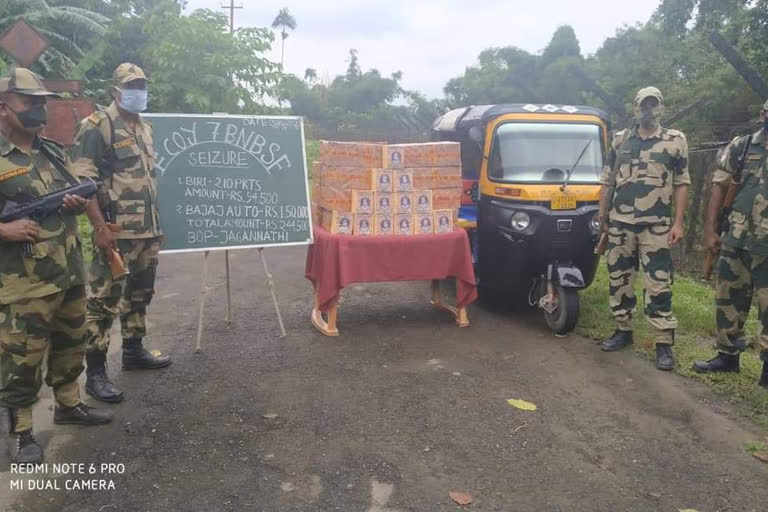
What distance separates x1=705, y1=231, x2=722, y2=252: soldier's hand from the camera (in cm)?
509

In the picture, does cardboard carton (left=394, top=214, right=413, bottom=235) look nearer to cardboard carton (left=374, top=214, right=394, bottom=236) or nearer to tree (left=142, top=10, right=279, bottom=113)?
cardboard carton (left=374, top=214, right=394, bottom=236)

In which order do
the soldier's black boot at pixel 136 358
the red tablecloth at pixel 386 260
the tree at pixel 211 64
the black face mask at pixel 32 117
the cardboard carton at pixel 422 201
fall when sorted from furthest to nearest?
the tree at pixel 211 64
the cardboard carton at pixel 422 201
the red tablecloth at pixel 386 260
the soldier's black boot at pixel 136 358
the black face mask at pixel 32 117

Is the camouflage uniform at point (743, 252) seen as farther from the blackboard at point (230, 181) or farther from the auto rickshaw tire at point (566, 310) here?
the blackboard at point (230, 181)

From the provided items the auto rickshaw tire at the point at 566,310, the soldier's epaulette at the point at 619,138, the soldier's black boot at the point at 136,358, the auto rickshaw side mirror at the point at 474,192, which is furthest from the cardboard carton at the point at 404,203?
the soldier's black boot at the point at 136,358

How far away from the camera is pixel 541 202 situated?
602 centimetres

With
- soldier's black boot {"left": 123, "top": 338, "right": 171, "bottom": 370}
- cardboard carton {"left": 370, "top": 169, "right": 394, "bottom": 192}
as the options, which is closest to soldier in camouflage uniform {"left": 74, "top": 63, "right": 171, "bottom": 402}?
soldier's black boot {"left": 123, "top": 338, "right": 171, "bottom": 370}

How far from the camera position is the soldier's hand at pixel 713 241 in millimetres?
5094

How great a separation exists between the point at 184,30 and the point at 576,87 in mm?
23772

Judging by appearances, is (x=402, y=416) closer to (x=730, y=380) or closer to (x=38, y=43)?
(x=730, y=380)

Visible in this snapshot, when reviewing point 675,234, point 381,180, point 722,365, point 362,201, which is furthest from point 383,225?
point 722,365

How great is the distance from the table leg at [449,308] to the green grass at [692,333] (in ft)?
3.66

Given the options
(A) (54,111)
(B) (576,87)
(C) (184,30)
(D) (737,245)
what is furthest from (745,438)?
(B) (576,87)

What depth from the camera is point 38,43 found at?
7227mm

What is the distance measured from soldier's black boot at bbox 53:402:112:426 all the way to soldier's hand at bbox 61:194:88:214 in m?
1.27
